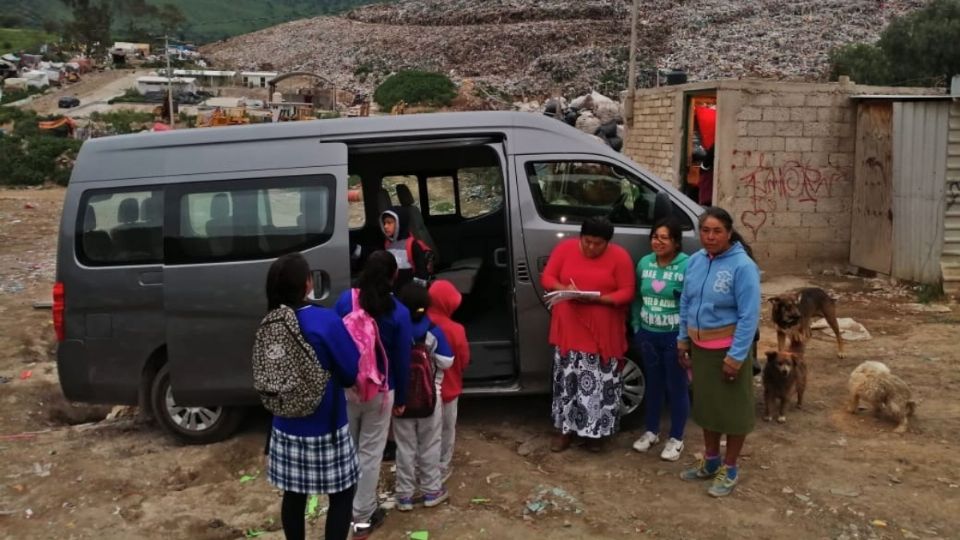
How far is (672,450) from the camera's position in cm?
508

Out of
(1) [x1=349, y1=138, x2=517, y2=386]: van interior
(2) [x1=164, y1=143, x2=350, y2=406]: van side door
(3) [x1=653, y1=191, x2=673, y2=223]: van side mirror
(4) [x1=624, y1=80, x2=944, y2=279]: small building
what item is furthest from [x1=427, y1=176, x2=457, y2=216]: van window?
(4) [x1=624, y1=80, x2=944, y2=279]: small building

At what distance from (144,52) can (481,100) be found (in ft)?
195

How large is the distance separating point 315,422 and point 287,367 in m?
0.30

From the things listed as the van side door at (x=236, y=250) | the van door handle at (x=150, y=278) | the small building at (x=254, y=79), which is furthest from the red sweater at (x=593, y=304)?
the small building at (x=254, y=79)

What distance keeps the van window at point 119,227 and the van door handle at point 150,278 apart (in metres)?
0.13

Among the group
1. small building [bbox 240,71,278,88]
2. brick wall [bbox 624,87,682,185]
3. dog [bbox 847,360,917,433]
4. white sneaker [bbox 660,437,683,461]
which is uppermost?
small building [bbox 240,71,278,88]

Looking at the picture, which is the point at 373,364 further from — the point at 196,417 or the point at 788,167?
the point at 788,167

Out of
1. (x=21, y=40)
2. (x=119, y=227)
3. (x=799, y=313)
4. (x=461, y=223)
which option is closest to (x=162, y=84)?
(x=21, y=40)

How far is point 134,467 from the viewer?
5.38m

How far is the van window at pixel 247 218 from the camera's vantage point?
5.27m

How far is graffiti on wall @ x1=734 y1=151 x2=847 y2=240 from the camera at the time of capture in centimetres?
1128

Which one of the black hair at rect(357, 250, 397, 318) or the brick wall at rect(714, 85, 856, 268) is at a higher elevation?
the brick wall at rect(714, 85, 856, 268)

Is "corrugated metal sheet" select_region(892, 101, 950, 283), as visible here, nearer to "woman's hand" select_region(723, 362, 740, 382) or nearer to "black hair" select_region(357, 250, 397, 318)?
"woman's hand" select_region(723, 362, 740, 382)

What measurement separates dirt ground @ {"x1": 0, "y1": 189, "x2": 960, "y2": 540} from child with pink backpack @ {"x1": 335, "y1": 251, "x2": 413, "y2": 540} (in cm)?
35
